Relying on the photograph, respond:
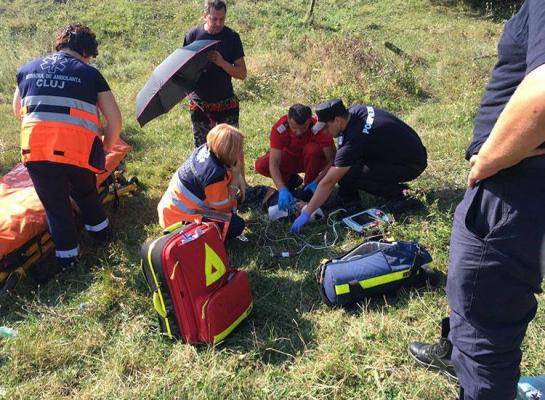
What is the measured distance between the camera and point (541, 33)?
1.33m

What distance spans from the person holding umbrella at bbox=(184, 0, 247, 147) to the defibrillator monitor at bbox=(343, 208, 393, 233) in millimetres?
1780

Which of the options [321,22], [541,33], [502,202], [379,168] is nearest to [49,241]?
[379,168]

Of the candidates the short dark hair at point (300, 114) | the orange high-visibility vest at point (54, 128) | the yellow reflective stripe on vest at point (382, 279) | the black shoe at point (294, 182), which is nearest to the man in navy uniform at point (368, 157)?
the short dark hair at point (300, 114)

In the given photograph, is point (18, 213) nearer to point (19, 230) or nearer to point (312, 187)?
point (19, 230)

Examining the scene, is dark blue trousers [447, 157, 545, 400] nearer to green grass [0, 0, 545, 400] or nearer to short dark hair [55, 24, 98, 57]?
green grass [0, 0, 545, 400]

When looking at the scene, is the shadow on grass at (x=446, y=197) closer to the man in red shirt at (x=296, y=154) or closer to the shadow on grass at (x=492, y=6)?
the man in red shirt at (x=296, y=154)

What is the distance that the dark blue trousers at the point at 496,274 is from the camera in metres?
1.60

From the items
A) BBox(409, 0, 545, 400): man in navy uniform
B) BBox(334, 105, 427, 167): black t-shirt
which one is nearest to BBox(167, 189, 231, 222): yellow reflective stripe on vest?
BBox(334, 105, 427, 167): black t-shirt

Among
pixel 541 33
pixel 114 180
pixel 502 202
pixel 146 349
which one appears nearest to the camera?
pixel 541 33

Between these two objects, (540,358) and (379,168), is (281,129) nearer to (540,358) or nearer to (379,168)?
(379,168)

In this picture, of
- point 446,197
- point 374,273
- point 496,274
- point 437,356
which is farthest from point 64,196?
point 446,197

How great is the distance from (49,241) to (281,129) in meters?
2.41

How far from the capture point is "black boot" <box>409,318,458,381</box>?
8.03 feet

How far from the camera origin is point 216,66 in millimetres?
4480
